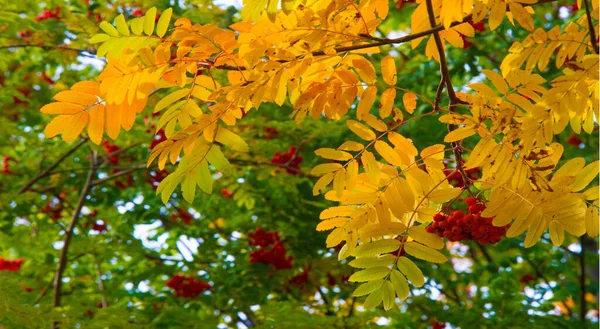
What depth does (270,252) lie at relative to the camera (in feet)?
16.9

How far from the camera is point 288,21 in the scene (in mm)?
2227

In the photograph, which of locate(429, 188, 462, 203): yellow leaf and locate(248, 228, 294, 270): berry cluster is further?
locate(248, 228, 294, 270): berry cluster

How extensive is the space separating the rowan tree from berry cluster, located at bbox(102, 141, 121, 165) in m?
0.03

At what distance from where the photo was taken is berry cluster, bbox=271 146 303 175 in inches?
217

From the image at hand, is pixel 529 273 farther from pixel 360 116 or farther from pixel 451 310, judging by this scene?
pixel 360 116

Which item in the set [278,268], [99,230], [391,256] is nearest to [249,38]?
[391,256]

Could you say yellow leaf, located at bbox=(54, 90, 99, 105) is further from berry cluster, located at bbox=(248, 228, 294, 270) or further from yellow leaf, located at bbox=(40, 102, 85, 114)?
berry cluster, located at bbox=(248, 228, 294, 270)

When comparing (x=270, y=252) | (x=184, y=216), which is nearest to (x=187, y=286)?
(x=270, y=252)

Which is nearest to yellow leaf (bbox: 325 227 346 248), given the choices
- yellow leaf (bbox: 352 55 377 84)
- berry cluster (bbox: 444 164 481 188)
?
berry cluster (bbox: 444 164 481 188)

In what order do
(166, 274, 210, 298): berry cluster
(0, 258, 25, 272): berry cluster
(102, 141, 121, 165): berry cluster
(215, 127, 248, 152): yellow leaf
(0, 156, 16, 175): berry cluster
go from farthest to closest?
1. (0, 156, 16, 175): berry cluster
2. (102, 141, 121, 165): berry cluster
3. (0, 258, 25, 272): berry cluster
4. (166, 274, 210, 298): berry cluster
5. (215, 127, 248, 152): yellow leaf

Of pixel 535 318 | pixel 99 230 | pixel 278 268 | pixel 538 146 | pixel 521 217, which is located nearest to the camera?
pixel 538 146

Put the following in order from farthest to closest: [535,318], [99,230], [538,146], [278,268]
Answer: [99,230], [278,268], [535,318], [538,146]

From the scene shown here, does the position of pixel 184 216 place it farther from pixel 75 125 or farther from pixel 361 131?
pixel 361 131

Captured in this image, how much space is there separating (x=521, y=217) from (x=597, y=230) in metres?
0.24
